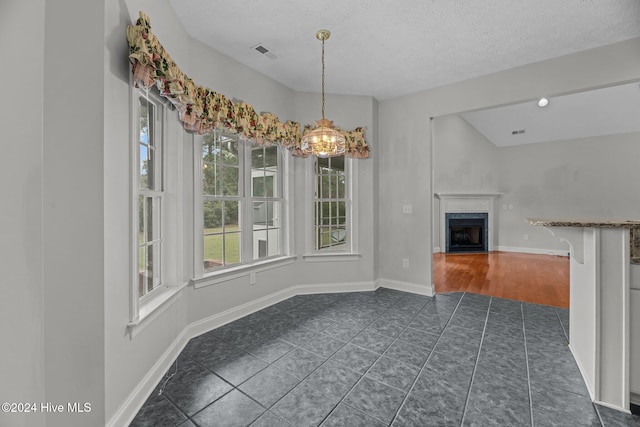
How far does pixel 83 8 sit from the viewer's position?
1261mm

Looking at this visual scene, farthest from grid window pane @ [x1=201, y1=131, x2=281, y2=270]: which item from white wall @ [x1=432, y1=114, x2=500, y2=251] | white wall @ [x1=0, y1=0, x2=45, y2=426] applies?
white wall @ [x1=432, y1=114, x2=500, y2=251]

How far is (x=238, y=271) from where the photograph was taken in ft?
9.46

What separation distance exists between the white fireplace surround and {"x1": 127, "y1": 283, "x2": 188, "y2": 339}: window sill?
6.70 meters

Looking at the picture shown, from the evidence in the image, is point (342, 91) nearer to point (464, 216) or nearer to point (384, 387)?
point (384, 387)

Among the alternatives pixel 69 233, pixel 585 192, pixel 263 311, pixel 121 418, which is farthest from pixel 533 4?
pixel 585 192

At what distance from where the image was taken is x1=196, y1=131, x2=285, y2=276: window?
2.72m

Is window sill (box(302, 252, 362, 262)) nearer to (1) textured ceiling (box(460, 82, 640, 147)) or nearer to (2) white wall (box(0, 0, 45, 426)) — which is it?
(2) white wall (box(0, 0, 45, 426))

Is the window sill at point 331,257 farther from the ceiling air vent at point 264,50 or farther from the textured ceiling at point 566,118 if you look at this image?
the textured ceiling at point 566,118

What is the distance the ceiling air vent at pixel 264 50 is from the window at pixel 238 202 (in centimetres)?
93

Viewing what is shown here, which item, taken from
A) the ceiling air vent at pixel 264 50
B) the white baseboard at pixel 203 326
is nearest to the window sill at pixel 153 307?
the white baseboard at pixel 203 326

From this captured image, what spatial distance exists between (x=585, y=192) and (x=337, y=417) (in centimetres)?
838

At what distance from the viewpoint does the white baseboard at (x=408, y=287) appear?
3618 mm

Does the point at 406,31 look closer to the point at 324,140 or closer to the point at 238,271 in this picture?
the point at 324,140

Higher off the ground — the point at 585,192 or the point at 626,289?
the point at 585,192
